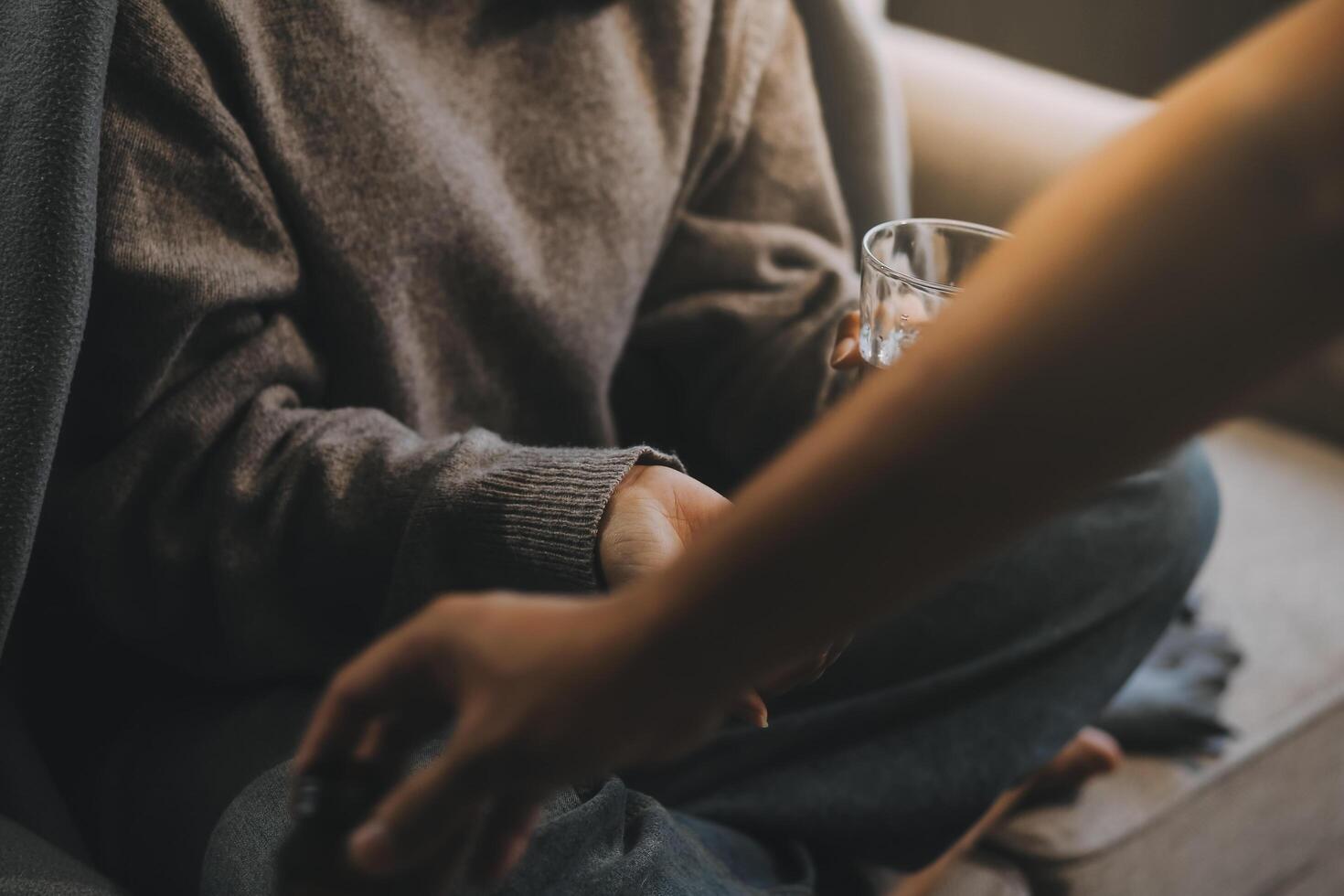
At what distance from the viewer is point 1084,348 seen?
180mm

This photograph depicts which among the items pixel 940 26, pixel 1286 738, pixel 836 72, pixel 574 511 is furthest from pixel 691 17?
pixel 940 26

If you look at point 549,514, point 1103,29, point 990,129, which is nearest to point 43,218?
point 549,514

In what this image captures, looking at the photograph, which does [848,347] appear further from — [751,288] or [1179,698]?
[1179,698]

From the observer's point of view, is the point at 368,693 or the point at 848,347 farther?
the point at 848,347

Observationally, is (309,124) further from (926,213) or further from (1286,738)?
(1286,738)

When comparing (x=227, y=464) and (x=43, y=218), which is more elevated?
(x=43, y=218)

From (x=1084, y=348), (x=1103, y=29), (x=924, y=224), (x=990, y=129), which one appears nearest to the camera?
(x=1084, y=348)

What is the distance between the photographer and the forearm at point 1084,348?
0.56 feet

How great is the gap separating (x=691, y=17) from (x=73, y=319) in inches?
16.1

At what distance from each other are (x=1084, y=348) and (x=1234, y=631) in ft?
2.58

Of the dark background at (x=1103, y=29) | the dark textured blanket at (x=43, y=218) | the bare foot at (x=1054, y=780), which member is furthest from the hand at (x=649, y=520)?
the dark background at (x=1103, y=29)

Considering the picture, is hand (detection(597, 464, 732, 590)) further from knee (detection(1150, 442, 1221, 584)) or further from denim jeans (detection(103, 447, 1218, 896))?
knee (detection(1150, 442, 1221, 584))

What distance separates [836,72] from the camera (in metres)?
0.76

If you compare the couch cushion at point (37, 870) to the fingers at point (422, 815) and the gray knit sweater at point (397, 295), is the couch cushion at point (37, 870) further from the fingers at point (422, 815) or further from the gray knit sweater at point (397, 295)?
the fingers at point (422, 815)
